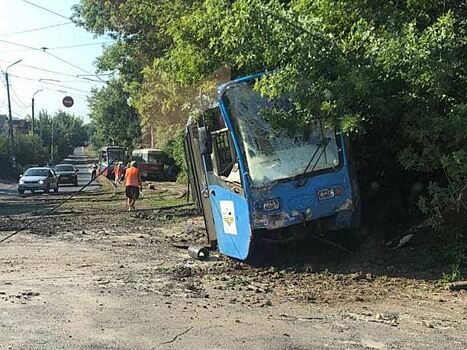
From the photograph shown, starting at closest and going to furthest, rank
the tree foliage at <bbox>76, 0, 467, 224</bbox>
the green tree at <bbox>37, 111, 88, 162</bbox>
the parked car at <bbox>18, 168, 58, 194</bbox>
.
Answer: the tree foliage at <bbox>76, 0, 467, 224</bbox>, the parked car at <bbox>18, 168, 58, 194</bbox>, the green tree at <bbox>37, 111, 88, 162</bbox>

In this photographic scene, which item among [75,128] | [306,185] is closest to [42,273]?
[306,185]

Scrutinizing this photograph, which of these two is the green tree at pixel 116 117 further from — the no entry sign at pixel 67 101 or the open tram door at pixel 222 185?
the open tram door at pixel 222 185

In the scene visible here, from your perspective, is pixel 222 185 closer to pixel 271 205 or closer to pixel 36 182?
pixel 271 205

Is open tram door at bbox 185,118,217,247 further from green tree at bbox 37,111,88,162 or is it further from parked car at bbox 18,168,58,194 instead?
green tree at bbox 37,111,88,162

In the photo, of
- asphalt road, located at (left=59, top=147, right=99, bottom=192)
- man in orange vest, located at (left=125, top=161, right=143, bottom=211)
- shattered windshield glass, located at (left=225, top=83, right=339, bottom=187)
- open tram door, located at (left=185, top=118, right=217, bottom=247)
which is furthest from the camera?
asphalt road, located at (left=59, top=147, right=99, bottom=192)

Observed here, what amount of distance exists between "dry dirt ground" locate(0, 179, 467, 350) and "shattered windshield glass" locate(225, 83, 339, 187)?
58.0 inches

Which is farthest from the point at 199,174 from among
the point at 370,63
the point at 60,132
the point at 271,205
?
the point at 60,132

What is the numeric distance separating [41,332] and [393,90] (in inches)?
210

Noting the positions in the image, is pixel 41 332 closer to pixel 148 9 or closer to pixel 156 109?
pixel 148 9

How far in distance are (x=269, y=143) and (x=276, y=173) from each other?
1.50ft

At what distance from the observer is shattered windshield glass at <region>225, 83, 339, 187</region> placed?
31.3ft

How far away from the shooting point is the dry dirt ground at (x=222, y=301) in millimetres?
6426

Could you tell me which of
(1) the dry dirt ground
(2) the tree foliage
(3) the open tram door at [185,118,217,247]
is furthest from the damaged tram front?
(3) the open tram door at [185,118,217,247]

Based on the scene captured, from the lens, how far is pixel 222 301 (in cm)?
813
